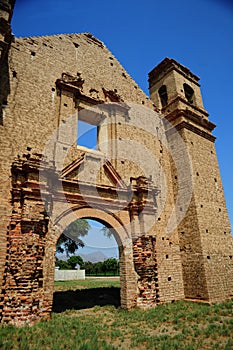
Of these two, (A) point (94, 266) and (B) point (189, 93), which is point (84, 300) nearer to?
(B) point (189, 93)

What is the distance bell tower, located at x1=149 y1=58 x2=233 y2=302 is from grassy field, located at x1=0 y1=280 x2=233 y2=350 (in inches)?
66.2

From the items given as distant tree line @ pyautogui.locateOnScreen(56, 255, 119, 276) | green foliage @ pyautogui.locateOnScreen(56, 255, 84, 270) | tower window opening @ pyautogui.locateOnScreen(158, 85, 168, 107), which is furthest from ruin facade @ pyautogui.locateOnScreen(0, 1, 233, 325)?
distant tree line @ pyautogui.locateOnScreen(56, 255, 119, 276)

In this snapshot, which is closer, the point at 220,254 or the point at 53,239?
the point at 53,239

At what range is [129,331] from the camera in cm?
603

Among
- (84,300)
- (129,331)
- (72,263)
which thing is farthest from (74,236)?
(129,331)

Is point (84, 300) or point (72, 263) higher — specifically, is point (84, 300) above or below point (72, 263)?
below

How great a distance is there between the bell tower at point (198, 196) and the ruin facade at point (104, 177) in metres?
0.05

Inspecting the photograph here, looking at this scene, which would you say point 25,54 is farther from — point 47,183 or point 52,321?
point 52,321

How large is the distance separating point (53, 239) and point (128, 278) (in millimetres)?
3095

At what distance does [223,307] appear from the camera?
8469 millimetres

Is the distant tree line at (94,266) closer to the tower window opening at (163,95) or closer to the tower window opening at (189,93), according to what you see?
the tower window opening at (163,95)

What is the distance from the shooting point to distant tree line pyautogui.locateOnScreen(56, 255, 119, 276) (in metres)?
37.2

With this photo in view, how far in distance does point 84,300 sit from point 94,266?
34.8m

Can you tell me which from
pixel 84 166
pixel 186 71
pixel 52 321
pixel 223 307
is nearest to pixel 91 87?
pixel 84 166
